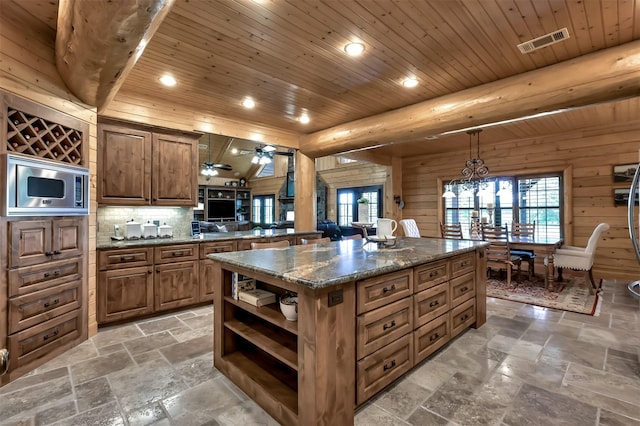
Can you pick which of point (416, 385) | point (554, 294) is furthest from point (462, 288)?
point (554, 294)

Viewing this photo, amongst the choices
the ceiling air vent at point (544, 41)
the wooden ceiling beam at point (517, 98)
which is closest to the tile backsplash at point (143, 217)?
the wooden ceiling beam at point (517, 98)

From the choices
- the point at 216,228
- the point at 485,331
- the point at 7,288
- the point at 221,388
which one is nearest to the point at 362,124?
the point at 485,331

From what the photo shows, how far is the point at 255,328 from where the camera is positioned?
218cm

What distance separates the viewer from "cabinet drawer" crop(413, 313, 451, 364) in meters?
2.27

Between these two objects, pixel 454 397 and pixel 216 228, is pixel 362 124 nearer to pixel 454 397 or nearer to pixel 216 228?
pixel 454 397

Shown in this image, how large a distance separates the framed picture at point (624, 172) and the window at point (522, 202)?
792 millimetres

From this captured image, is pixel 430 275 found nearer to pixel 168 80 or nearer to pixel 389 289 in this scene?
pixel 389 289

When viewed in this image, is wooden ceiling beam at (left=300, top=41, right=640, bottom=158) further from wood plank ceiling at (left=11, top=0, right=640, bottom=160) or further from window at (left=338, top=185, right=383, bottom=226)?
window at (left=338, top=185, right=383, bottom=226)

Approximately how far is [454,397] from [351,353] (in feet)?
Result: 2.84

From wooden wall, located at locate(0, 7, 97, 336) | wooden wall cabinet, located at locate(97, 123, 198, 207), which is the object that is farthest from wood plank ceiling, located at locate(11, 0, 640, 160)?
wooden wall cabinet, located at locate(97, 123, 198, 207)

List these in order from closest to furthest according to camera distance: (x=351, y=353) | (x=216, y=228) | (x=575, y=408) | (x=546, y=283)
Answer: (x=351, y=353)
(x=575, y=408)
(x=546, y=283)
(x=216, y=228)

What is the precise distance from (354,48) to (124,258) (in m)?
3.14

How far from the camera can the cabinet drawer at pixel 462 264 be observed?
2705mm

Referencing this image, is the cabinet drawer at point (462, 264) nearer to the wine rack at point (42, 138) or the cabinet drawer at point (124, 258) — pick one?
the cabinet drawer at point (124, 258)
